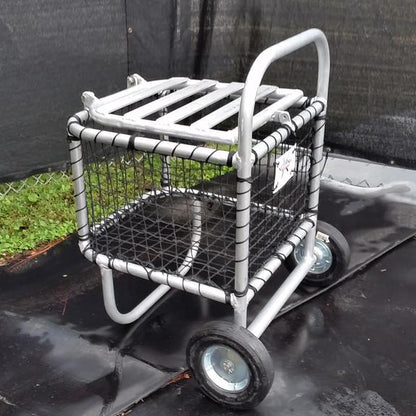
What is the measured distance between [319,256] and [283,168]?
2.51ft

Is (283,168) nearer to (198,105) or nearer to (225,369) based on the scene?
(198,105)

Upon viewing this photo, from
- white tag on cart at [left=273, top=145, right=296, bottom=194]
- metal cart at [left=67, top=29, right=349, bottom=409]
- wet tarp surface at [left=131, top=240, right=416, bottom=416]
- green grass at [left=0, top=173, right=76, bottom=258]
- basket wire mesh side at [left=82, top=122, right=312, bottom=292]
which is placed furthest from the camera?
green grass at [left=0, top=173, right=76, bottom=258]

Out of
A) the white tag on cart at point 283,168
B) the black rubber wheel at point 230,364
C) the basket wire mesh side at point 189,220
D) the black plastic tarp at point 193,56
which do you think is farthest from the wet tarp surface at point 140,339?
the black plastic tarp at point 193,56

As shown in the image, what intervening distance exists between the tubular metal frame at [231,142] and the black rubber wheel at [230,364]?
0.28ft

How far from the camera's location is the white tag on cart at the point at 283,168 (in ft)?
5.85

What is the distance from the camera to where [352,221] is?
315cm

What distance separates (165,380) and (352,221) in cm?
158

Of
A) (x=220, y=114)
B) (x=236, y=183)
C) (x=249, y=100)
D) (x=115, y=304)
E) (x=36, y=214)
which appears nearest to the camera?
(x=249, y=100)

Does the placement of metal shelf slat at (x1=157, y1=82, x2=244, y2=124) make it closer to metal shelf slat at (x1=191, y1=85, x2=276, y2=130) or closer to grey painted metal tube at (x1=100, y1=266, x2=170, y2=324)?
metal shelf slat at (x1=191, y1=85, x2=276, y2=130)

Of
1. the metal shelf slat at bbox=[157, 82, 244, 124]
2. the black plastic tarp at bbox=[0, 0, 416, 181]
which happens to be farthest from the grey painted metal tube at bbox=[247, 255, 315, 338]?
the black plastic tarp at bbox=[0, 0, 416, 181]

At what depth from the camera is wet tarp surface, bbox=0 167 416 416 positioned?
196 cm

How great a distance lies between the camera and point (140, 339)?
2219 millimetres

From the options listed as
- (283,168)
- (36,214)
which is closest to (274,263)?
(283,168)

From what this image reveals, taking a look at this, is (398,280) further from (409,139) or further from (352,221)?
(409,139)
